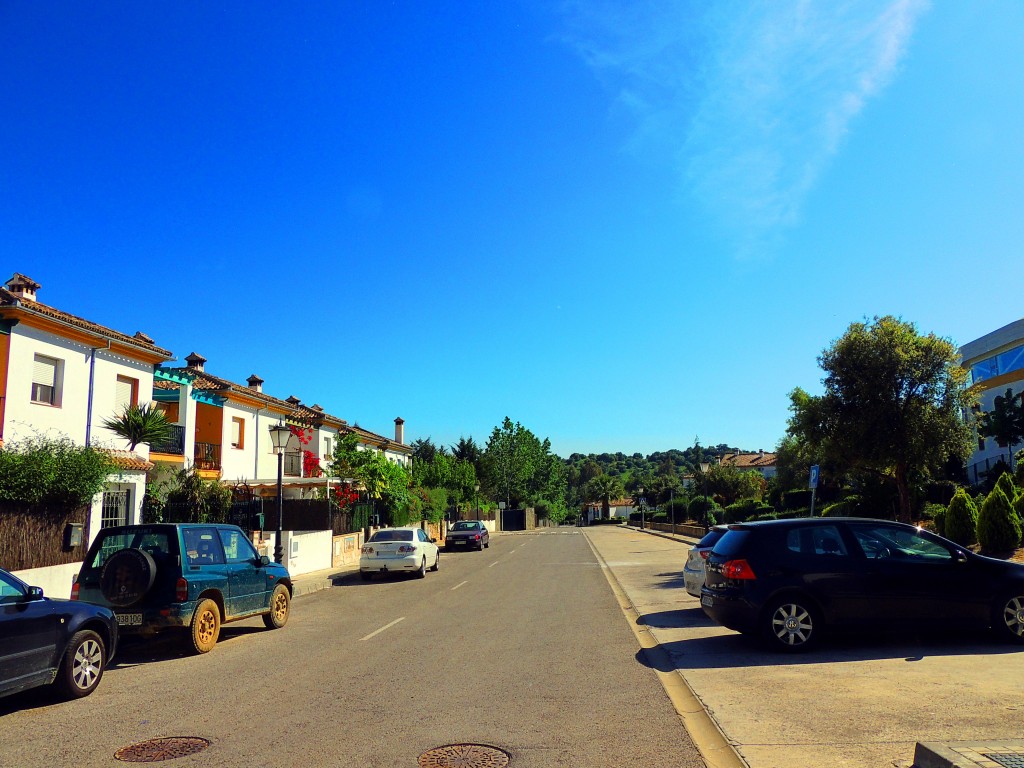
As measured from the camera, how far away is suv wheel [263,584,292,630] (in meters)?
11.8

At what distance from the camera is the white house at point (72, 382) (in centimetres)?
1791

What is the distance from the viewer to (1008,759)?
430cm

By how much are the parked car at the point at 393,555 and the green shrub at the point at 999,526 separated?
14.3 m

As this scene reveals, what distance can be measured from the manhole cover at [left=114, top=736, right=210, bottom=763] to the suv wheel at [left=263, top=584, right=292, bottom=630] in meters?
6.09

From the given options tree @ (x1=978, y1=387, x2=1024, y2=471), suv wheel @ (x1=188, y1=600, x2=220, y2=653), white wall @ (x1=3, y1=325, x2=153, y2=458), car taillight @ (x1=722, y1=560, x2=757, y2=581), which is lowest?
suv wheel @ (x1=188, y1=600, x2=220, y2=653)

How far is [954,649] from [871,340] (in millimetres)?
13457

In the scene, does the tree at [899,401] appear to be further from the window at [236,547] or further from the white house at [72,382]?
the white house at [72,382]

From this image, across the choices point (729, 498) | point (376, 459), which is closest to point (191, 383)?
point (376, 459)

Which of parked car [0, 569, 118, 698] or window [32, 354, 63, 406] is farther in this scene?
window [32, 354, 63, 406]

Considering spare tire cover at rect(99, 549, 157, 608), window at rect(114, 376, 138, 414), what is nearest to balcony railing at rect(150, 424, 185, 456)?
window at rect(114, 376, 138, 414)

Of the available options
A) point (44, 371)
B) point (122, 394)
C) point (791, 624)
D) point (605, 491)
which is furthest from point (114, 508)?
point (605, 491)

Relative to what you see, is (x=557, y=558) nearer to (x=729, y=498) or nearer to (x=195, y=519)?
(x=195, y=519)

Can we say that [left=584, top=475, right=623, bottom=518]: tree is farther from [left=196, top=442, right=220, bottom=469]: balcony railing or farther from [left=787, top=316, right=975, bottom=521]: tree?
[left=787, top=316, right=975, bottom=521]: tree

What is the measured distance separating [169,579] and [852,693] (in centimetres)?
822
